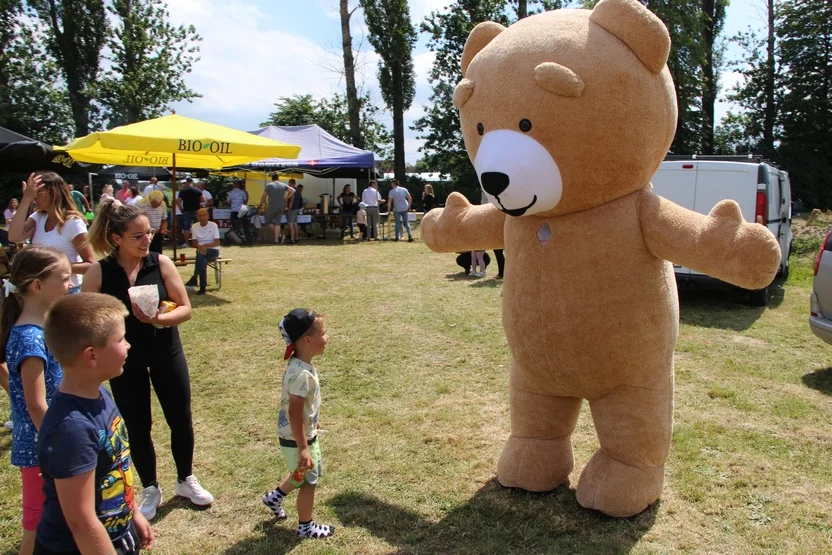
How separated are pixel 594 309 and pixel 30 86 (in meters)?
35.9

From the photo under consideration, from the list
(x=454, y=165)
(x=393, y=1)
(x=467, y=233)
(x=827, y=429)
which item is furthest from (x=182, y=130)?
(x=454, y=165)

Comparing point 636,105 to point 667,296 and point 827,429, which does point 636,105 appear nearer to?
point 667,296

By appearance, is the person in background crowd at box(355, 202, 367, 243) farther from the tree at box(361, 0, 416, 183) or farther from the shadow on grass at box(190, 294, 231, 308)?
the tree at box(361, 0, 416, 183)

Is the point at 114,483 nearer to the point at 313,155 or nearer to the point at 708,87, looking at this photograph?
the point at 313,155

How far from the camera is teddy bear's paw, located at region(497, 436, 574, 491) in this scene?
3623 millimetres

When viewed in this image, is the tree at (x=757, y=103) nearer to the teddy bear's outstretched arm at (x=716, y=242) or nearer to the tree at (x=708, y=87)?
the tree at (x=708, y=87)

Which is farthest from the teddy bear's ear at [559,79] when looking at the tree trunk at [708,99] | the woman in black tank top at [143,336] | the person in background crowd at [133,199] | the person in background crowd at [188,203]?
the tree trunk at [708,99]

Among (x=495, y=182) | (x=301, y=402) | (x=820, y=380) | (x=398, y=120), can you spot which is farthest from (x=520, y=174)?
(x=398, y=120)

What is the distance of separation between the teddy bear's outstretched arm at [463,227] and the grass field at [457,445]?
58.4 inches

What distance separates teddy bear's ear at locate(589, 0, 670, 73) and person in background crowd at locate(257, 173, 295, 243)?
14312 millimetres

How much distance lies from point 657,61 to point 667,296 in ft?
3.79

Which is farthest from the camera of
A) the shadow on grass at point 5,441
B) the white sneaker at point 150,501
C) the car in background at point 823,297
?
the car in background at point 823,297

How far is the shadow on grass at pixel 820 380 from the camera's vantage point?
18.3 ft

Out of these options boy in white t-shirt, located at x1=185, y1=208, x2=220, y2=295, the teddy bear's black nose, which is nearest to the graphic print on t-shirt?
the teddy bear's black nose
